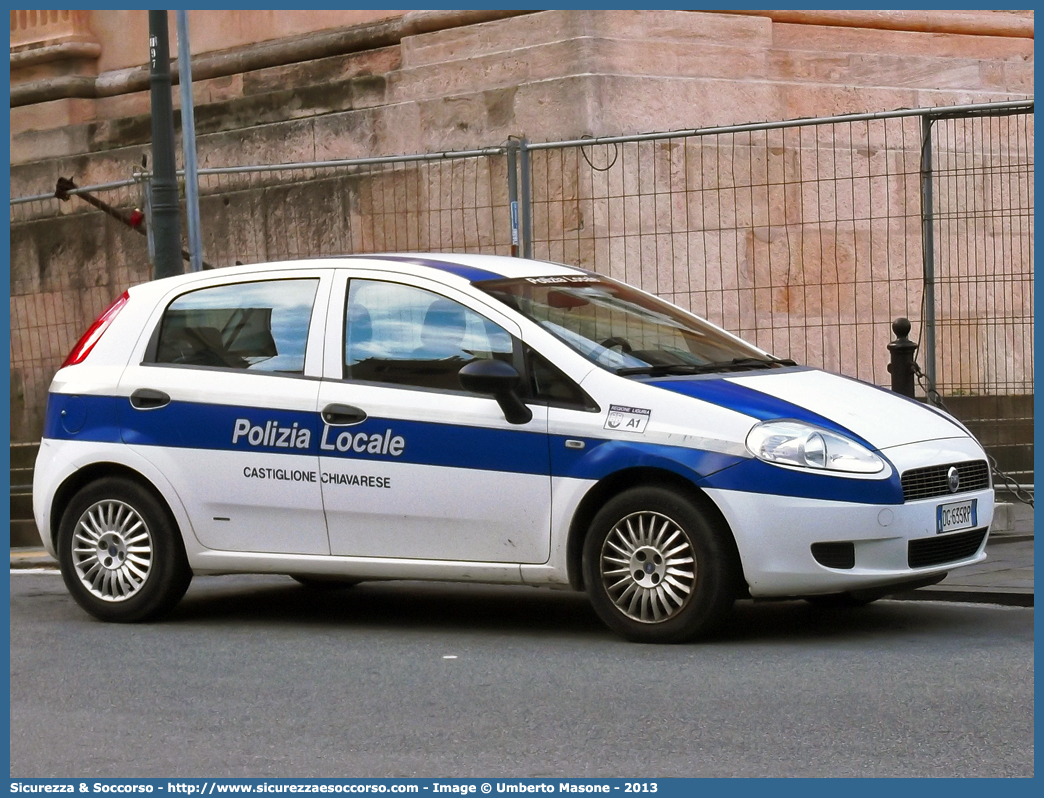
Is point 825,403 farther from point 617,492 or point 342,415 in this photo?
point 342,415

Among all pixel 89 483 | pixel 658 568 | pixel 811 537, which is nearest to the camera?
pixel 811 537

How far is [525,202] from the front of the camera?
12.4m

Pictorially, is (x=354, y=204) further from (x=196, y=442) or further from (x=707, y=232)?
(x=196, y=442)

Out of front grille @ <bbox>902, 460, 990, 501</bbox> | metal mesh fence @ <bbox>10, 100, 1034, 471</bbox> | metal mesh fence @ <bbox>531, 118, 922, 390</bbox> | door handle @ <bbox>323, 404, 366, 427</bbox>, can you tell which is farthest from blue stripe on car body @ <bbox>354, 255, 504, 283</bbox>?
metal mesh fence @ <bbox>531, 118, 922, 390</bbox>

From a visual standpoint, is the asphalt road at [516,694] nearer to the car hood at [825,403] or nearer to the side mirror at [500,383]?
the car hood at [825,403]

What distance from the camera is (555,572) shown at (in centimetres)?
755

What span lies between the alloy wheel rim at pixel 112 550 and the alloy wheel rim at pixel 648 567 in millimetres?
2469

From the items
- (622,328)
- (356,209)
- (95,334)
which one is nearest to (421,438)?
(622,328)

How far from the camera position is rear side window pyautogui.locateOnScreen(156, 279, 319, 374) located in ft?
27.1

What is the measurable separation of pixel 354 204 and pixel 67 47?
563cm

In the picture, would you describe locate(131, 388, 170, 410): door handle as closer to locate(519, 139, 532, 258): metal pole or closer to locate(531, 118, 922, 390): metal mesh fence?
locate(519, 139, 532, 258): metal pole

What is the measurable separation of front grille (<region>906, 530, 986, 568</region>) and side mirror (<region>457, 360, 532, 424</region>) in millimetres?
1737

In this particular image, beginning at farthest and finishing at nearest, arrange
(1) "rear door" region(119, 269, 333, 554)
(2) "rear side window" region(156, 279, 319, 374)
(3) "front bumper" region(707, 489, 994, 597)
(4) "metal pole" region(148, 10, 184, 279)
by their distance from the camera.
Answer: (4) "metal pole" region(148, 10, 184, 279) < (2) "rear side window" region(156, 279, 319, 374) < (1) "rear door" region(119, 269, 333, 554) < (3) "front bumper" region(707, 489, 994, 597)

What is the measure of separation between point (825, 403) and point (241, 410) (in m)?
2.74
